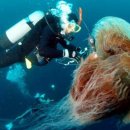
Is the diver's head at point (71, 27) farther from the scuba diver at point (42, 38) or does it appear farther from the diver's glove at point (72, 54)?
the diver's glove at point (72, 54)

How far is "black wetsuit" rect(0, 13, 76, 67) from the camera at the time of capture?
605 centimetres

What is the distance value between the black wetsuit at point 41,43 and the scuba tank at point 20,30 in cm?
9

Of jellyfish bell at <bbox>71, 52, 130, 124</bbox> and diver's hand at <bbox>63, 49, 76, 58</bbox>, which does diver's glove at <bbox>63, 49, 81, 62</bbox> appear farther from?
jellyfish bell at <bbox>71, 52, 130, 124</bbox>

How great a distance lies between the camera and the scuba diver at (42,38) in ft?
19.9

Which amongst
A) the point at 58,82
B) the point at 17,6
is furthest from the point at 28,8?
the point at 58,82

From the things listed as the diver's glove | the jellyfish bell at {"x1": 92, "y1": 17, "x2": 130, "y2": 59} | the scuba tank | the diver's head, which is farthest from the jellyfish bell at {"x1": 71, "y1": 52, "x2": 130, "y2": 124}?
the scuba tank

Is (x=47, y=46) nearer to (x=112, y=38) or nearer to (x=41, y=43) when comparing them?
(x=41, y=43)

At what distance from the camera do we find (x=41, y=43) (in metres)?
6.13

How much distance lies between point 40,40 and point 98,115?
2.99 m

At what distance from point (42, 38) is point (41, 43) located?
0.10 m

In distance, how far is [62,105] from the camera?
4.11m

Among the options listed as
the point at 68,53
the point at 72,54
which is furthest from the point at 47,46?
→ the point at 72,54

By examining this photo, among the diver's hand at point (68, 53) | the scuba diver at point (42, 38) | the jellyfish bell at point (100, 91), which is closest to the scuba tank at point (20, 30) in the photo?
the scuba diver at point (42, 38)

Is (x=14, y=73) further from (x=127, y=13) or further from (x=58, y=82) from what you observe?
(x=127, y=13)
